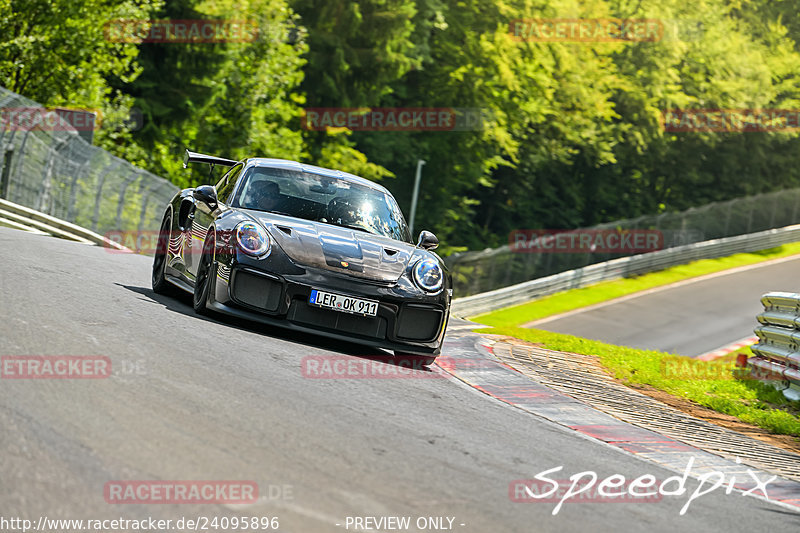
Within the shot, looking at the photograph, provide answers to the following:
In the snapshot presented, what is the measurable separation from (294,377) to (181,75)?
3139 centimetres

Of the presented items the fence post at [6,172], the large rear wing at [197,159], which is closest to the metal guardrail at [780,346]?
the large rear wing at [197,159]

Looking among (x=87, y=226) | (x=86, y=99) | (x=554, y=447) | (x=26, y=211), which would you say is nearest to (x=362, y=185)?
(x=554, y=447)

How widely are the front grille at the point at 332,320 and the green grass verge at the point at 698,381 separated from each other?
351 cm

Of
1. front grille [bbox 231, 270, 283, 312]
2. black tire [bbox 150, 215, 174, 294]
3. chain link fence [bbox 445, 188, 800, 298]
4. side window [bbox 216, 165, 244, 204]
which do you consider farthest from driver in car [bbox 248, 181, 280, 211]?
chain link fence [bbox 445, 188, 800, 298]

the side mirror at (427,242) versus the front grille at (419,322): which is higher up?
the side mirror at (427,242)

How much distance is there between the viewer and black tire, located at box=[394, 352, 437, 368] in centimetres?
846

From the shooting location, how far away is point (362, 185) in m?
9.79

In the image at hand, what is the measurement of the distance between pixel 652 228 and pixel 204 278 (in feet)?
121

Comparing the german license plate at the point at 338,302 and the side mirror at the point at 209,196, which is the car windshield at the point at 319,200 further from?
the german license plate at the point at 338,302

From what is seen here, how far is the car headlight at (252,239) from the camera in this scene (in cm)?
787

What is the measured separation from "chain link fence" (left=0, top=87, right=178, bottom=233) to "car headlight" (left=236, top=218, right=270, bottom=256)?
12.4 m

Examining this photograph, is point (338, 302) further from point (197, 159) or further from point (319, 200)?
point (197, 159)

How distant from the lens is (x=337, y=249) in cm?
812

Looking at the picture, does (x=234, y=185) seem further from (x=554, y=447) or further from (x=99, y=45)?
(x=99, y=45)
